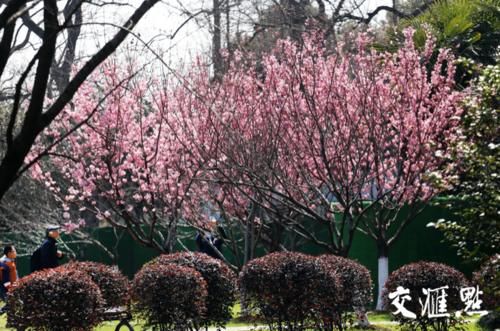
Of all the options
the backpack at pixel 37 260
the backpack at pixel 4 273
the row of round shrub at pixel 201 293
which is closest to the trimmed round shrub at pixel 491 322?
the row of round shrub at pixel 201 293

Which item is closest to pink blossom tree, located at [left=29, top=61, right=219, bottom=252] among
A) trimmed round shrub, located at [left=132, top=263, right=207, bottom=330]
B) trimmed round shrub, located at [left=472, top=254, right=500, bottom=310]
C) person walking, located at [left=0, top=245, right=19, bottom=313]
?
person walking, located at [left=0, top=245, right=19, bottom=313]

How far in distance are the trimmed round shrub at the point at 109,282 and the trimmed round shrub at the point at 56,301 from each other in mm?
1497

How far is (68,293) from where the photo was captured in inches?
443

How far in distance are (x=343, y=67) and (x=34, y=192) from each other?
1199cm

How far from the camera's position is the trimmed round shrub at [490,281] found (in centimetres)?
873

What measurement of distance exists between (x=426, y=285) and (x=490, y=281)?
139cm

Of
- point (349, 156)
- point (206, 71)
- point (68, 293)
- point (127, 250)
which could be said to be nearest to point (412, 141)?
point (349, 156)

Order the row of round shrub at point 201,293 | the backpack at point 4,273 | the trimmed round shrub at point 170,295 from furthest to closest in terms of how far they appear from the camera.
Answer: the backpack at point 4,273 < the trimmed round shrub at point 170,295 < the row of round shrub at point 201,293

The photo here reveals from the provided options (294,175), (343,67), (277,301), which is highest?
(343,67)

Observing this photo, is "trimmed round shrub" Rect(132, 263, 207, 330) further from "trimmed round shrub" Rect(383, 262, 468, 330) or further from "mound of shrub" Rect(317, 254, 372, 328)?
"trimmed round shrub" Rect(383, 262, 468, 330)

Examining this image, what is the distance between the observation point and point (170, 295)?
1138 centimetres

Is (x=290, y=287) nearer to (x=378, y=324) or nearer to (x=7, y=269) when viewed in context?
(x=378, y=324)

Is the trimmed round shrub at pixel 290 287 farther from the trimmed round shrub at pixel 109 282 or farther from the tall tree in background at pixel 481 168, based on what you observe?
the tall tree in background at pixel 481 168

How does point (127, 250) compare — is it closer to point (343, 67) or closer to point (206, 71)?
point (206, 71)
